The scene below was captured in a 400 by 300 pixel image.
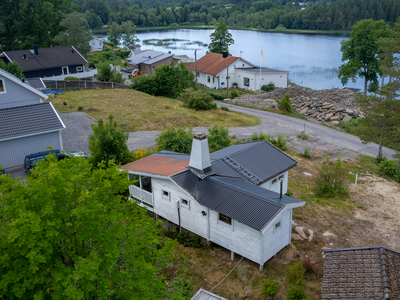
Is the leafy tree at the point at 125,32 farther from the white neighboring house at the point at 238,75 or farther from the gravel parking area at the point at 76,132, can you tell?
the gravel parking area at the point at 76,132

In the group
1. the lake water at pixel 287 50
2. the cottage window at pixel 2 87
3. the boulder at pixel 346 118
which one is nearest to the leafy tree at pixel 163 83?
the lake water at pixel 287 50

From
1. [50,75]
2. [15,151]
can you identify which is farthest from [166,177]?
[50,75]

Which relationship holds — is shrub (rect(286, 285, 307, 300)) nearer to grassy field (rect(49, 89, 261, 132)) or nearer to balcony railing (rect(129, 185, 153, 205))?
balcony railing (rect(129, 185, 153, 205))

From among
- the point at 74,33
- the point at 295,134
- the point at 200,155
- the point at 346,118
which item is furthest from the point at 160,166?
the point at 74,33

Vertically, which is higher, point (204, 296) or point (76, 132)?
point (204, 296)

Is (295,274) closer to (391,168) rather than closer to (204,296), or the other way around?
(204,296)
